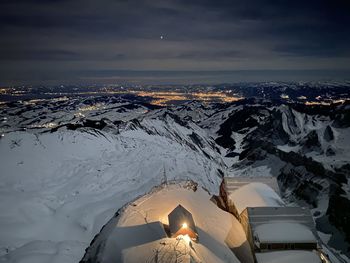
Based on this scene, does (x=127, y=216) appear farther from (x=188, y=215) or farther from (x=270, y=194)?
(x=270, y=194)

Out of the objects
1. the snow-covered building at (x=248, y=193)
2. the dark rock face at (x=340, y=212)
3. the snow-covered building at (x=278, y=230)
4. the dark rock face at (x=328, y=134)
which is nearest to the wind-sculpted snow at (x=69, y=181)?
the snow-covered building at (x=248, y=193)

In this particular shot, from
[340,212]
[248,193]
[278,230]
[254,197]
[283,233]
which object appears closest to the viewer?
[283,233]

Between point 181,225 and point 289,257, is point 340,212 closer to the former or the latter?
point 289,257

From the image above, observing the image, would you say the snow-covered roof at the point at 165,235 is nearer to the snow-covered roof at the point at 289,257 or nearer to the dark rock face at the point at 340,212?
the snow-covered roof at the point at 289,257

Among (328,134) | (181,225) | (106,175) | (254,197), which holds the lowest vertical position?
(328,134)

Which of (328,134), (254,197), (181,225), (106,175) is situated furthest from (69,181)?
(328,134)

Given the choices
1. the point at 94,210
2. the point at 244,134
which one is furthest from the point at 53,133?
the point at 244,134
